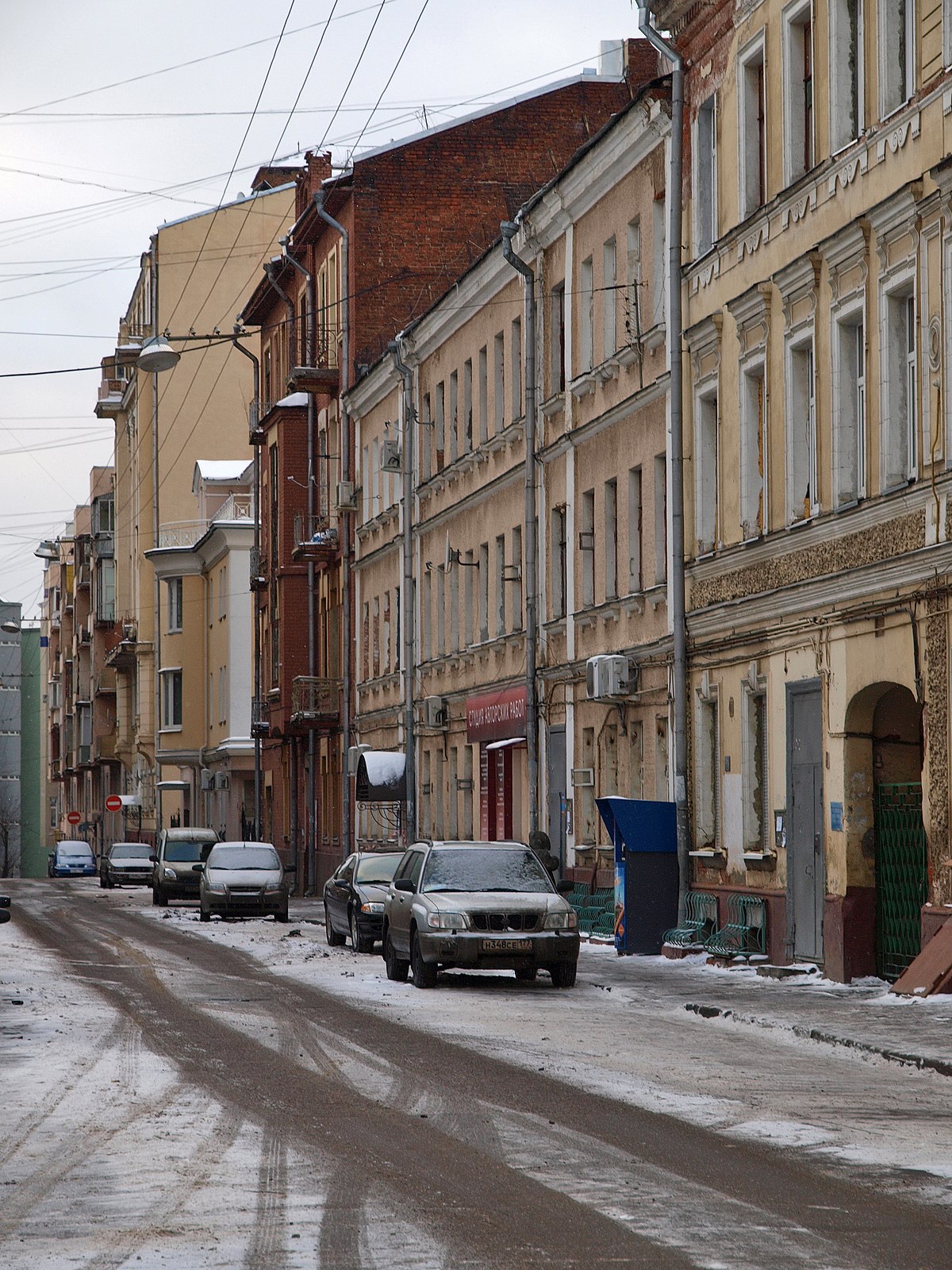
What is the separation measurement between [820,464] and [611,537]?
27.7 feet

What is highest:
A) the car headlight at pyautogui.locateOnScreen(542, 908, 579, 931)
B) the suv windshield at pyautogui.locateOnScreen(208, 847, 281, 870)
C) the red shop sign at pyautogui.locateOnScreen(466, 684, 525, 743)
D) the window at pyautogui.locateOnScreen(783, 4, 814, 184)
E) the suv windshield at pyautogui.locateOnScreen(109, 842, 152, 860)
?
the window at pyautogui.locateOnScreen(783, 4, 814, 184)

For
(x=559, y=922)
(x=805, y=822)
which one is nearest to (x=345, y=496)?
(x=805, y=822)

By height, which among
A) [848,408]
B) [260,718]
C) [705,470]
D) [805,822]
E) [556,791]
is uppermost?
[705,470]

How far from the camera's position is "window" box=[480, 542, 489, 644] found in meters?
36.5

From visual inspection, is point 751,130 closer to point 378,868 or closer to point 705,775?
point 705,775

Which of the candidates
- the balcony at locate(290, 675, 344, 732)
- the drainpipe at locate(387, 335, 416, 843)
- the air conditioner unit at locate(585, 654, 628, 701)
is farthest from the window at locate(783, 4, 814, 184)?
the balcony at locate(290, 675, 344, 732)

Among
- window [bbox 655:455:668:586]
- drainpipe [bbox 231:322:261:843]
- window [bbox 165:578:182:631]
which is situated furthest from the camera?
window [bbox 165:578:182:631]

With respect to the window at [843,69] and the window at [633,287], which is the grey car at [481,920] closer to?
the window at [843,69]

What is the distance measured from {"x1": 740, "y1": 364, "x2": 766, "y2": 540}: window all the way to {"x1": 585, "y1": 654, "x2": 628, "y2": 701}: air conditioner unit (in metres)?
4.31

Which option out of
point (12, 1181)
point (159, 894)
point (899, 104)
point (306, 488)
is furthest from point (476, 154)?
point (12, 1181)

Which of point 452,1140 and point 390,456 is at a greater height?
point 390,456

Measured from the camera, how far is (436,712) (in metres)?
38.9

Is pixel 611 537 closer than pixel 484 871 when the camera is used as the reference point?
No

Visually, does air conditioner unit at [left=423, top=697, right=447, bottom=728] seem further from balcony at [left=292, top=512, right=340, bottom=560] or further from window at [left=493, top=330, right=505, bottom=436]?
balcony at [left=292, top=512, right=340, bottom=560]
